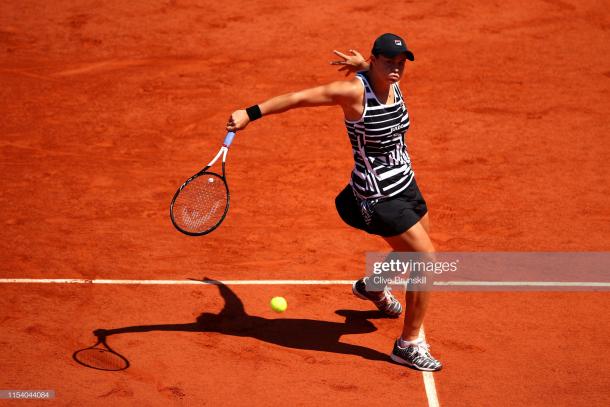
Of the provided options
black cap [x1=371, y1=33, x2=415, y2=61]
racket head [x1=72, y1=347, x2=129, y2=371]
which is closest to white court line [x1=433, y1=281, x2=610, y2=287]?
black cap [x1=371, y1=33, x2=415, y2=61]

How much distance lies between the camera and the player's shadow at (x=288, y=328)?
308 inches

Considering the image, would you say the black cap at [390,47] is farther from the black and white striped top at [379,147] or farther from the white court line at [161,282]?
the white court line at [161,282]

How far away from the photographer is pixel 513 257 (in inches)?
355

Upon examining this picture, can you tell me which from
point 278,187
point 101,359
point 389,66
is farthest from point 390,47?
point 278,187

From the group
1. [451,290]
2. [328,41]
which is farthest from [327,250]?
[328,41]

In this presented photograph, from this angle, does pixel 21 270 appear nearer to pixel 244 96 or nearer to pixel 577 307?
pixel 244 96

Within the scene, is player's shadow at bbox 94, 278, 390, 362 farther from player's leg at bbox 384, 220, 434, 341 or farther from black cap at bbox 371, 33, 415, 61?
black cap at bbox 371, 33, 415, 61

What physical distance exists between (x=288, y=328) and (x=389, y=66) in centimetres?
263

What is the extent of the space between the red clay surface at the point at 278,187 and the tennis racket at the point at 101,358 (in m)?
0.13

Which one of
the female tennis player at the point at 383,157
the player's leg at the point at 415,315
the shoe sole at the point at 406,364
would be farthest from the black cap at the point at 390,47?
the shoe sole at the point at 406,364

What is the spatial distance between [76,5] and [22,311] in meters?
7.72

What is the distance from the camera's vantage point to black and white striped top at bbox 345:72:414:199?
704 cm

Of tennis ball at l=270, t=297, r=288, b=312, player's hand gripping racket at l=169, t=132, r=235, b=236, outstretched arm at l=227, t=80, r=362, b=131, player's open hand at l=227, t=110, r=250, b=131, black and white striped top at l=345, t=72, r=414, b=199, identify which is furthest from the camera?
tennis ball at l=270, t=297, r=288, b=312

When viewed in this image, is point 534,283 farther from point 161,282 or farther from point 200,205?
point 161,282
